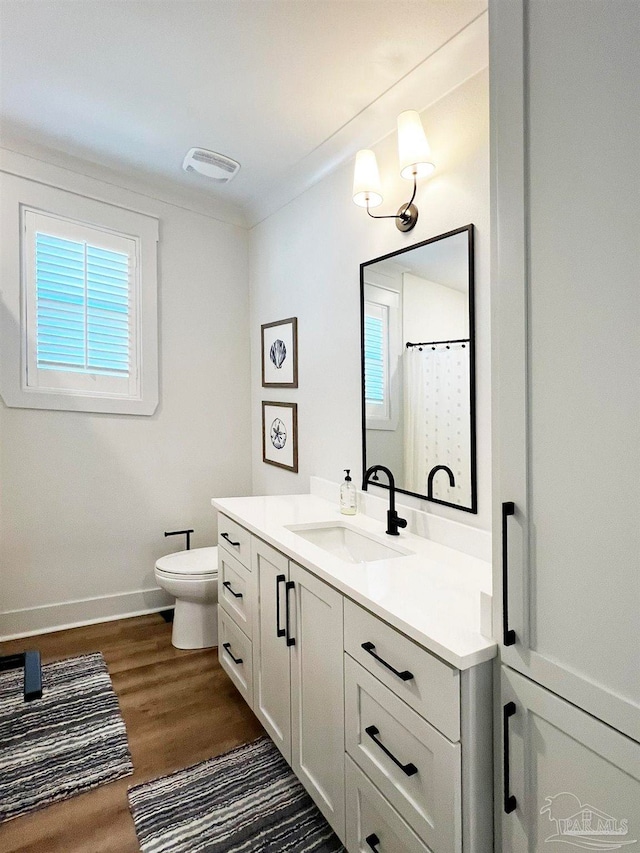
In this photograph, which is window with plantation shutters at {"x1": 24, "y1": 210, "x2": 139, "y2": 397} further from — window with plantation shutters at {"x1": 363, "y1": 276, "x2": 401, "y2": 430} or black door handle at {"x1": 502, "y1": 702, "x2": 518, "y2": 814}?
black door handle at {"x1": 502, "y1": 702, "x2": 518, "y2": 814}

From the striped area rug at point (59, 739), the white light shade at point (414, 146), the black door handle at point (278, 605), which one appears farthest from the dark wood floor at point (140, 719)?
the white light shade at point (414, 146)

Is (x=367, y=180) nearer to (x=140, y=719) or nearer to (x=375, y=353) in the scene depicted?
(x=375, y=353)

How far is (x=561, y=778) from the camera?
2.83 ft

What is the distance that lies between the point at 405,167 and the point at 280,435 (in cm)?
172

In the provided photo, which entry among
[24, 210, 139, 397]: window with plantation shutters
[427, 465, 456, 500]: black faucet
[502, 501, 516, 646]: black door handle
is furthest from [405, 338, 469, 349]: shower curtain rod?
[24, 210, 139, 397]: window with plantation shutters

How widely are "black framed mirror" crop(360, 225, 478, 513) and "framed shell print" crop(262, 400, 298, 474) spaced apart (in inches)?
28.5

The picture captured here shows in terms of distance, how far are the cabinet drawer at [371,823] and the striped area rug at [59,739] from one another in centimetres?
92

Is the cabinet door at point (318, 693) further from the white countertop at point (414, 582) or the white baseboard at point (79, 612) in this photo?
the white baseboard at point (79, 612)

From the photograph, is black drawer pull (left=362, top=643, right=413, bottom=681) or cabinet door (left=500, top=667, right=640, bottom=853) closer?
cabinet door (left=500, top=667, right=640, bottom=853)

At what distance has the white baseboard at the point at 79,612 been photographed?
264 centimetres

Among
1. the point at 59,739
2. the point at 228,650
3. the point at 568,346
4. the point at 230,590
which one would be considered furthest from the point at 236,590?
the point at 568,346

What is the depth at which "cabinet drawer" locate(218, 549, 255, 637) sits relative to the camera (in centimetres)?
195

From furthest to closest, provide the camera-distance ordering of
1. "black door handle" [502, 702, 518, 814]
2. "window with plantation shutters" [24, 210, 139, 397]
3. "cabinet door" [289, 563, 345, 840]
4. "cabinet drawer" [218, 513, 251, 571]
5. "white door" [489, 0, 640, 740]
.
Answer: "window with plantation shutters" [24, 210, 139, 397]
"cabinet drawer" [218, 513, 251, 571]
"cabinet door" [289, 563, 345, 840]
"black door handle" [502, 702, 518, 814]
"white door" [489, 0, 640, 740]

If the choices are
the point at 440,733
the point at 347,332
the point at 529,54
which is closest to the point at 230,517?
the point at 347,332
